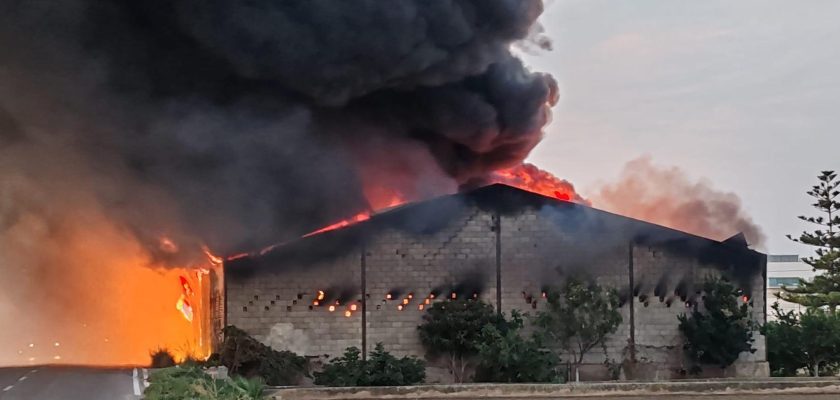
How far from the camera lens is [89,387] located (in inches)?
831

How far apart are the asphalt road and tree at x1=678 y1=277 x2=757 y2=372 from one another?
46.2 ft

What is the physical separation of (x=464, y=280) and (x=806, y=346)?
991cm

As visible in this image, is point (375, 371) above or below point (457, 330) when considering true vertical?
below

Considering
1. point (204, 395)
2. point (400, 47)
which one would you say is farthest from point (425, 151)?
point (204, 395)

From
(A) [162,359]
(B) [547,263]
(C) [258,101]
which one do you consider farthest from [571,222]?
(A) [162,359]

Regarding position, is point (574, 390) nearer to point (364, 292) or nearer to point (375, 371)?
point (375, 371)

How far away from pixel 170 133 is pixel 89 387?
7.47m

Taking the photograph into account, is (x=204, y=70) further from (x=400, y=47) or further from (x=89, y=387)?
(x=89, y=387)

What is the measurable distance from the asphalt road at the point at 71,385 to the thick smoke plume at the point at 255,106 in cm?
449

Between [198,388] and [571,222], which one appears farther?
[571,222]

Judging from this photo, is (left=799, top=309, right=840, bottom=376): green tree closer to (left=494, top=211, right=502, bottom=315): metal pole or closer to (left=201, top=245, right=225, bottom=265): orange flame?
(left=494, top=211, right=502, bottom=315): metal pole

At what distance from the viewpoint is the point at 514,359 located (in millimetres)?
22078

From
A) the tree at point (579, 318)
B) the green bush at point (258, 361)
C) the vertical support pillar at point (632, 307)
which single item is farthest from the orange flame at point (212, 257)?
the vertical support pillar at point (632, 307)

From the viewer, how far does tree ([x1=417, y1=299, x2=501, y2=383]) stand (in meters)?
23.8
